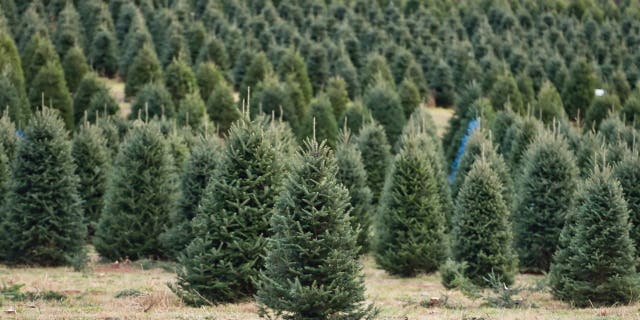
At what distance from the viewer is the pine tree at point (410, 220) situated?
2311 centimetres

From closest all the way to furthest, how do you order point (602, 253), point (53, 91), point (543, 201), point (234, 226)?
point (234, 226), point (602, 253), point (543, 201), point (53, 91)

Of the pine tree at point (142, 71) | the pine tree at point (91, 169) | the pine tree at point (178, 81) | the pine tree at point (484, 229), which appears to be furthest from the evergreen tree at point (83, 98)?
the pine tree at point (484, 229)

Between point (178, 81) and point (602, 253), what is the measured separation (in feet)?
90.6

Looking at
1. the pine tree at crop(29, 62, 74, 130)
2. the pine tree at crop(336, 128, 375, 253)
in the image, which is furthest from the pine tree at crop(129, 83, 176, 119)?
the pine tree at crop(336, 128, 375, 253)

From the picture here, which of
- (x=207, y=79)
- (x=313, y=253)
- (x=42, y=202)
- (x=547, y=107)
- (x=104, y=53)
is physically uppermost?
(x=104, y=53)

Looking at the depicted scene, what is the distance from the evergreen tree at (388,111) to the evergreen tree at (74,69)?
15.3 meters

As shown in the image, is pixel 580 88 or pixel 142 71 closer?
pixel 142 71

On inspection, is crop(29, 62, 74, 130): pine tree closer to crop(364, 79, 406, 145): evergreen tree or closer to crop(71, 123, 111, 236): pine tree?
crop(71, 123, 111, 236): pine tree

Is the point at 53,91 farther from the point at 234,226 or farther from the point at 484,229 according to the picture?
the point at 234,226

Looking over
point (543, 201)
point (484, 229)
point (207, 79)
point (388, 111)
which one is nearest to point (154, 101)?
point (207, 79)

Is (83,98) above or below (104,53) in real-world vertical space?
below

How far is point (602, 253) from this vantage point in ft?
58.5

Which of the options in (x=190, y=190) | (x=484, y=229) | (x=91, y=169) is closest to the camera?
(x=484, y=229)

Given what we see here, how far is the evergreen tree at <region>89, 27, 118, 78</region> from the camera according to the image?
172 feet
